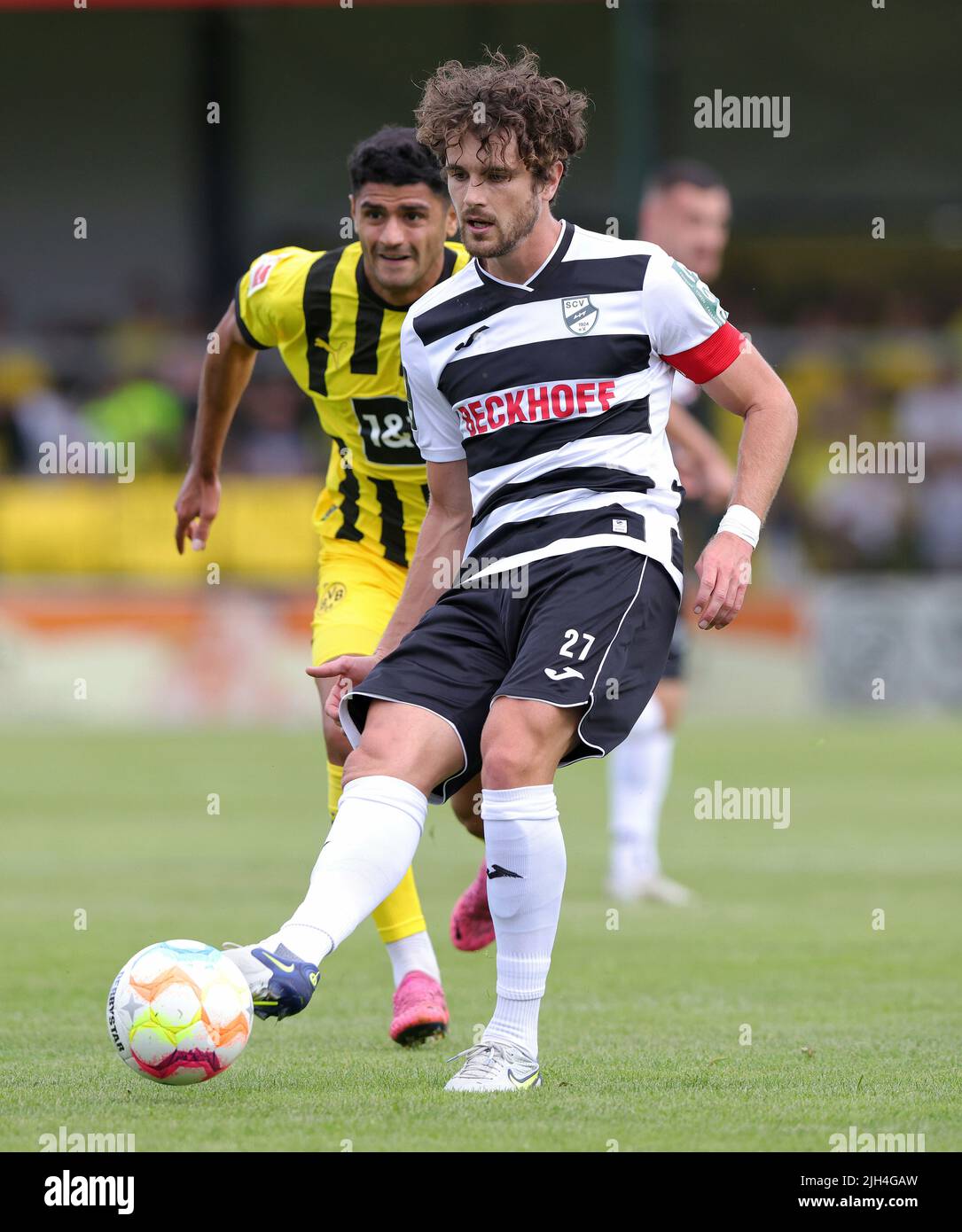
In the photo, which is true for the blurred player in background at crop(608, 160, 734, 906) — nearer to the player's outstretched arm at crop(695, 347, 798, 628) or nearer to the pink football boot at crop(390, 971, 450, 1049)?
the pink football boot at crop(390, 971, 450, 1049)

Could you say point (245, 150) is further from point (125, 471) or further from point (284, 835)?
point (284, 835)

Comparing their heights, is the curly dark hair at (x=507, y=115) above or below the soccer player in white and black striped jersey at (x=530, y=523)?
above

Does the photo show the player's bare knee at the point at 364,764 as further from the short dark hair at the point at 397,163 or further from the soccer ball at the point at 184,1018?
the short dark hair at the point at 397,163

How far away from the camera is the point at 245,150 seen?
23.0 meters

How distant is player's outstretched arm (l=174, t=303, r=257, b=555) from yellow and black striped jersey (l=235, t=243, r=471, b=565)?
4.7 inches

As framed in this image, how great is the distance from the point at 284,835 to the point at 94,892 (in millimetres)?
2145

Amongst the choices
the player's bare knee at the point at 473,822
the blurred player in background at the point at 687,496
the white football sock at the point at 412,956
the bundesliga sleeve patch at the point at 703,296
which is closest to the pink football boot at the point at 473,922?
the player's bare knee at the point at 473,822

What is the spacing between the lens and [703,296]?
4660mm

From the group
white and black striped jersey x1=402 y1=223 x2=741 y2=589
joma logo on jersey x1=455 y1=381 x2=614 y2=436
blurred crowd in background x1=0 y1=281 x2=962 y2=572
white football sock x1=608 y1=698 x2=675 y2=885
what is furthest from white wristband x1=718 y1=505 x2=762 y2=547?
blurred crowd in background x1=0 y1=281 x2=962 y2=572

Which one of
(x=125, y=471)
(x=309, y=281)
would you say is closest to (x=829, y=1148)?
(x=309, y=281)

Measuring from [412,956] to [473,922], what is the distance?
35cm

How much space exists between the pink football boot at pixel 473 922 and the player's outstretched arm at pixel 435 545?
1.02 m

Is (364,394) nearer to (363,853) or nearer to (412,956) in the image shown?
(412,956)

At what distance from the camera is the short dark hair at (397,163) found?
5.31 m
